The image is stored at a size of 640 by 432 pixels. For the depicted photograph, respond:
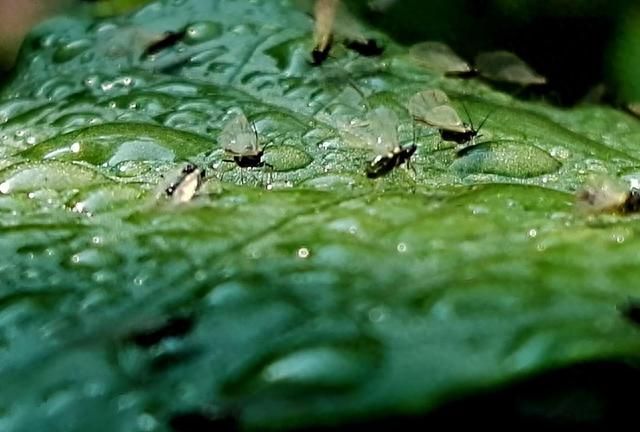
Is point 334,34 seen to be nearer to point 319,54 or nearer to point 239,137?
point 319,54

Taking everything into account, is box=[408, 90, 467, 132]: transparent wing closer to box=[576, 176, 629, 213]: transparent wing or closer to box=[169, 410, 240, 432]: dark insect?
box=[576, 176, 629, 213]: transparent wing

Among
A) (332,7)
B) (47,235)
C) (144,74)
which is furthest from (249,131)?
(332,7)

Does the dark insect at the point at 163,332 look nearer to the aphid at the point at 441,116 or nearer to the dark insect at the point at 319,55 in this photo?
the aphid at the point at 441,116

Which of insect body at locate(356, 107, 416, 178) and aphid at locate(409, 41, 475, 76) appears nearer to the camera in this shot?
insect body at locate(356, 107, 416, 178)

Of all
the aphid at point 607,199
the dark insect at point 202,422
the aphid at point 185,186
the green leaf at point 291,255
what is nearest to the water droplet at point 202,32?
the green leaf at point 291,255

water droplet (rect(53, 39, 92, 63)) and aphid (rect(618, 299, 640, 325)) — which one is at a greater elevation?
aphid (rect(618, 299, 640, 325))

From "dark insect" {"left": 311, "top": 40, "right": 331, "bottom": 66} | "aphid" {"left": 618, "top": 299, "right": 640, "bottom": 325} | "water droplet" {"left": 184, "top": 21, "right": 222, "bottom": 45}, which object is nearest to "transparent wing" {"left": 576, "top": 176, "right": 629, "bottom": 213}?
"aphid" {"left": 618, "top": 299, "right": 640, "bottom": 325}

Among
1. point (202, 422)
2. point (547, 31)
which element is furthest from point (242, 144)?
point (547, 31)
